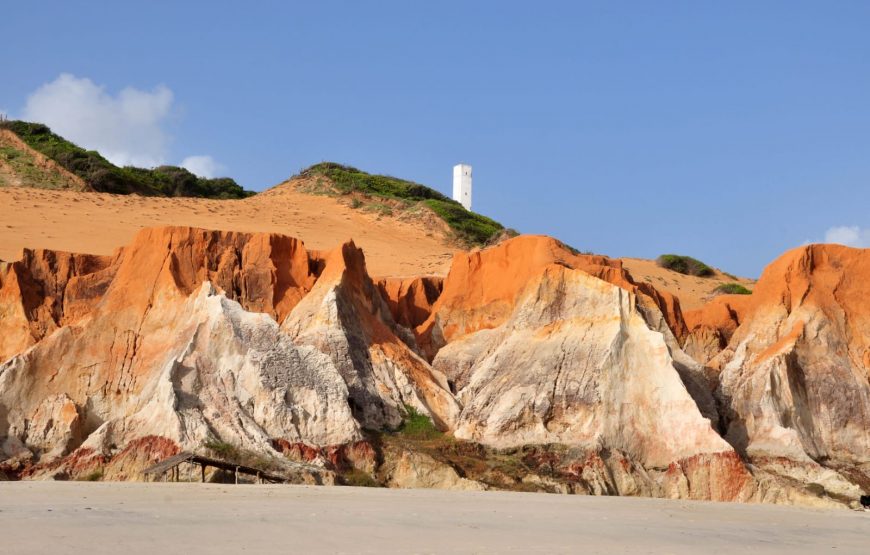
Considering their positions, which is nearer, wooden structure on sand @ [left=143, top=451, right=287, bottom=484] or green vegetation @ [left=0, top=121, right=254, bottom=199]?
wooden structure on sand @ [left=143, top=451, right=287, bottom=484]

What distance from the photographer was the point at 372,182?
64812 millimetres

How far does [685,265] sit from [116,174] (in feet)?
87.8

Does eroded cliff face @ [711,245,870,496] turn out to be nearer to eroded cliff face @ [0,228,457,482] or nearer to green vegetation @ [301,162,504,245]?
eroded cliff face @ [0,228,457,482]

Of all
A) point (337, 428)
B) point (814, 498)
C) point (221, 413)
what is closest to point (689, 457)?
point (814, 498)

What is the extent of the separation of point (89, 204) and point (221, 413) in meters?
28.6

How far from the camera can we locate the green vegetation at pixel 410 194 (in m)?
58.0

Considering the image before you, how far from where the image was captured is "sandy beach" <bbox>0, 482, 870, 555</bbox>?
1473 cm

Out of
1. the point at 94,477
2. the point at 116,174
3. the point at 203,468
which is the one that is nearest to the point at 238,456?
the point at 203,468

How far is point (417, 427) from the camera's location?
92.1 feet

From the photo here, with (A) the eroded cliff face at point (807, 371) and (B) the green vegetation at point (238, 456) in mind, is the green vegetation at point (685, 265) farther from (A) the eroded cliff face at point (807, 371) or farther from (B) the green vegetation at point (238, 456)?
(B) the green vegetation at point (238, 456)

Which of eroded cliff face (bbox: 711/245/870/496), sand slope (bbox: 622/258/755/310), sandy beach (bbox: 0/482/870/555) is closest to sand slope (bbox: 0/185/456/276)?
sand slope (bbox: 622/258/755/310)

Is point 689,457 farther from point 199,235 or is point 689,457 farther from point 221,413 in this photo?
point 199,235

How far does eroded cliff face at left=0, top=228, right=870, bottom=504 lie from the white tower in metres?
35.5

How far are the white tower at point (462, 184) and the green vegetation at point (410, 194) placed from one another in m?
2.09
